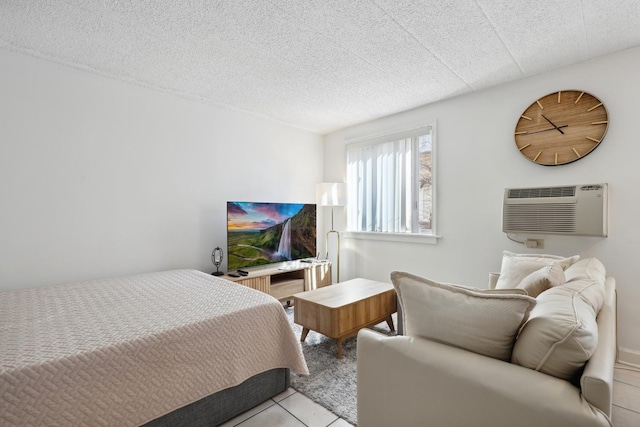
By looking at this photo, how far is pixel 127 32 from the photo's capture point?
2078 millimetres

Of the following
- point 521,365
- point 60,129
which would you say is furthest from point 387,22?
point 60,129

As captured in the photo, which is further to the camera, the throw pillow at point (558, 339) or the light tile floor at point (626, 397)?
the light tile floor at point (626, 397)

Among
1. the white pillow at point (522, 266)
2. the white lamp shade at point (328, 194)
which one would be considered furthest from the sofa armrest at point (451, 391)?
the white lamp shade at point (328, 194)

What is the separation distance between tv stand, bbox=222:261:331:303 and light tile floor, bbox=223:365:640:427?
4.65 ft

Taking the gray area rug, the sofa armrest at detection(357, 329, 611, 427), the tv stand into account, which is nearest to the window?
the tv stand

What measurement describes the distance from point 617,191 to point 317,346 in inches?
106

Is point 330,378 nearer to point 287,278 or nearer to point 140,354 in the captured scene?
point 140,354

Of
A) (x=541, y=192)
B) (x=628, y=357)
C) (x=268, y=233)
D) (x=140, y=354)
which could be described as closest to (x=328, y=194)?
(x=268, y=233)

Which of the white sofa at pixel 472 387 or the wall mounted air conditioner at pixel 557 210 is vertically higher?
the wall mounted air conditioner at pixel 557 210

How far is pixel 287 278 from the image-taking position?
148 inches

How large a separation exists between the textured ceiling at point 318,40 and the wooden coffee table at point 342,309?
1975mm

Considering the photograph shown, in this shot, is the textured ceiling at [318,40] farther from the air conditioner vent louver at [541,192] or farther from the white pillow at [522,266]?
the white pillow at [522,266]

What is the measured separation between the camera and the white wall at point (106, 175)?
2326 mm

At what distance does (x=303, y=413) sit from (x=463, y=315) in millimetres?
1192
